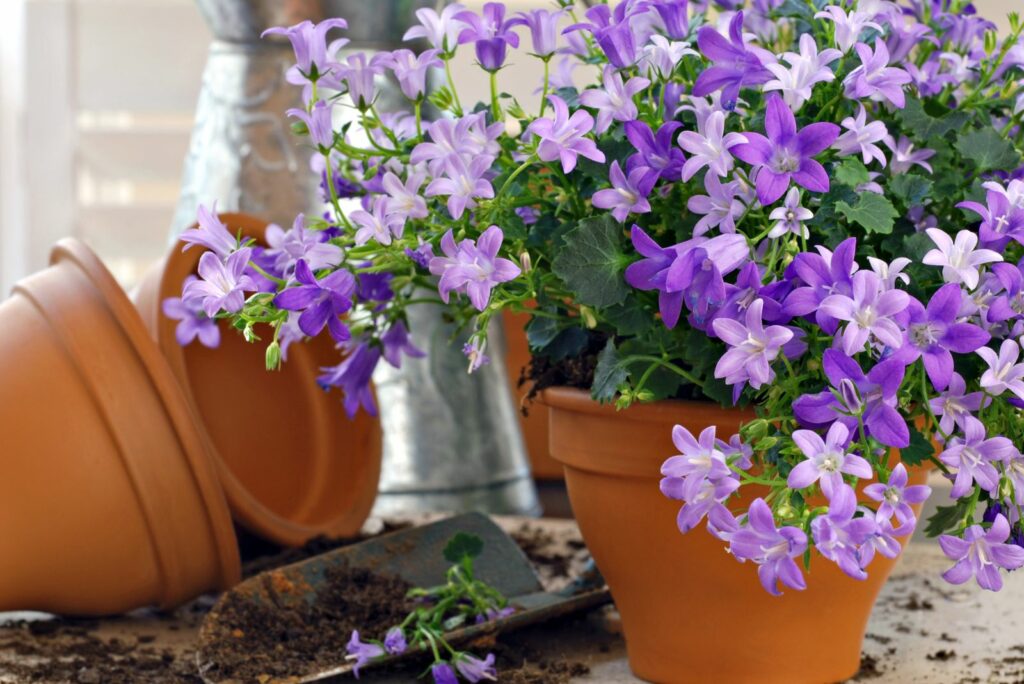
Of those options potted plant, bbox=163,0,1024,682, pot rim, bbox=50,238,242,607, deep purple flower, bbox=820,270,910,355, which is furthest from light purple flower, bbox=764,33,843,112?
pot rim, bbox=50,238,242,607

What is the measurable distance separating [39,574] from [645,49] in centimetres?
55

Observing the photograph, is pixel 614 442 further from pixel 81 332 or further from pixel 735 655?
pixel 81 332

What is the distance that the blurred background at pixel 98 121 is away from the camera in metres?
2.06

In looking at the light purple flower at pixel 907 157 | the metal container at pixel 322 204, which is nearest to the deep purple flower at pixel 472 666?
the light purple flower at pixel 907 157

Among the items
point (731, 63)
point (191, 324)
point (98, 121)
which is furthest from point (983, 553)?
point (98, 121)

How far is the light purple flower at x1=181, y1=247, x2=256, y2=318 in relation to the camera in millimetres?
647

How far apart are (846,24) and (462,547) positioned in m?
0.45

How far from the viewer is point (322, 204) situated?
126cm

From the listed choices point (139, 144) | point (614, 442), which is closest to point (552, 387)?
point (614, 442)

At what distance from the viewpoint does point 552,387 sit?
744 millimetres

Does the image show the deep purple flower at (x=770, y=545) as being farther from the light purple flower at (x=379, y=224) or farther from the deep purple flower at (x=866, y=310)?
Result: the light purple flower at (x=379, y=224)

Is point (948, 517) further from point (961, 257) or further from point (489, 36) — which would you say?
point (489, 36)

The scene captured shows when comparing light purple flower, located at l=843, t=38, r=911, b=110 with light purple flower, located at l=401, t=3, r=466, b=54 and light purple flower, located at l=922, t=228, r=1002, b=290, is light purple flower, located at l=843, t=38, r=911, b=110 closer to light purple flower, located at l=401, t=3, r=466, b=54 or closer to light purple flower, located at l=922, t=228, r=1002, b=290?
light purple flower, located at l=922, t=228, r=1002, b=290

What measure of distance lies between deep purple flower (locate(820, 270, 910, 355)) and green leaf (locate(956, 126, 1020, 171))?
0.18 m
